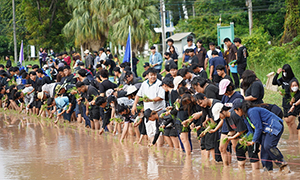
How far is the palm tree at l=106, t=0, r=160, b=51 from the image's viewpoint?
28.9 meters

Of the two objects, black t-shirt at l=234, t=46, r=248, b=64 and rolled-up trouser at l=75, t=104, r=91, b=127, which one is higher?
black t-shirt at l=234, t=46, r=248, b=64

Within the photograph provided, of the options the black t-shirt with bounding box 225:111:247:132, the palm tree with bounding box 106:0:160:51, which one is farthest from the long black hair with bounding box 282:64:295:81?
the palm tree with bounding box 106:0:160:51

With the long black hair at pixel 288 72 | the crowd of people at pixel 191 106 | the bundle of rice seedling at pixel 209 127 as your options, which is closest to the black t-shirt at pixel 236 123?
the crowd of people at pixel 191 106

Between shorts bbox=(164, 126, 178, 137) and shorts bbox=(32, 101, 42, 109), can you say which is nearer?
shorts bbox=(164, 126, 178, 137)

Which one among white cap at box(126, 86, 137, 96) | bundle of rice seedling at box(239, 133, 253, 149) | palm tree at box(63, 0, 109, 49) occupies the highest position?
palm tree at box(63, 0, 109, 49)

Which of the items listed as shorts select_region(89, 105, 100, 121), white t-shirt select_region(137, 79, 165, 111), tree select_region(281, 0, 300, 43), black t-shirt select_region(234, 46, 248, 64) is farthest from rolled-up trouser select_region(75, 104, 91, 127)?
tree select_region(281, 0, 300, 43)

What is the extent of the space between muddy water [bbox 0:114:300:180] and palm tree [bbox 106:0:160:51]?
58.9 ft

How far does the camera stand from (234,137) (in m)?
6.68

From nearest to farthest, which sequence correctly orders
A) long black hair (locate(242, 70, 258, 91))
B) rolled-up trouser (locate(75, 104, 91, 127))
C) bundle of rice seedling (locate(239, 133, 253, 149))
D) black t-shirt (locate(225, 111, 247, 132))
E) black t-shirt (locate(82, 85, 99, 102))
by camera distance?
bundle of rice seedling (locate(239, 133, 253, 149)) → black t-shirt (locate(225, 111, 247, 132)) → long black hair (locate(242, 70, 258, 91)) → black t-shirt (locate(82, 85, 99, 102)) → rolled-up trouser (locate(75, 104, 91, 127))

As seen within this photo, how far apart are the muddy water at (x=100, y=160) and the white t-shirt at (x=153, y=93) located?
0.95m

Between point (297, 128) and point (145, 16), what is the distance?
21.5m

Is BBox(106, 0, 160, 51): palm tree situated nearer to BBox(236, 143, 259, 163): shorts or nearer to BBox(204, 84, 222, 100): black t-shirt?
BBox(204, 84, 222, 100): black t-shirt

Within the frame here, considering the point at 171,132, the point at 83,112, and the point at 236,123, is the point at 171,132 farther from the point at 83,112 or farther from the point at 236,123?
the point at 83,112

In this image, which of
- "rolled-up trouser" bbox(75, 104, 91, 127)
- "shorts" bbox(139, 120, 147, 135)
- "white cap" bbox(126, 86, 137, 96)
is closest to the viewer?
"shorts" bbox(139, 120, 147, 135)
